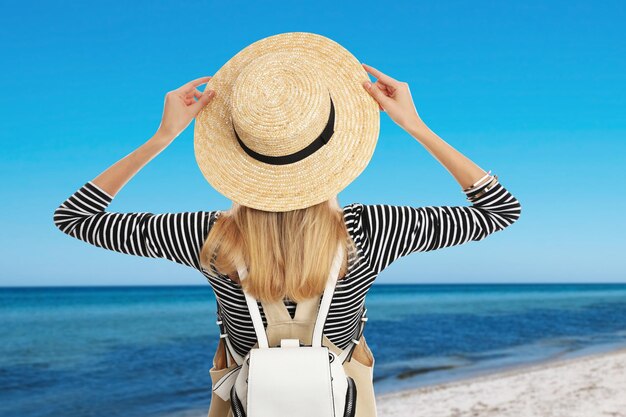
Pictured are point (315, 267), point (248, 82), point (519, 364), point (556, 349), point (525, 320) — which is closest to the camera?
point (315, 267)

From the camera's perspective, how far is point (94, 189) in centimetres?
172

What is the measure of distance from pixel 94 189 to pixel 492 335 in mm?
16517

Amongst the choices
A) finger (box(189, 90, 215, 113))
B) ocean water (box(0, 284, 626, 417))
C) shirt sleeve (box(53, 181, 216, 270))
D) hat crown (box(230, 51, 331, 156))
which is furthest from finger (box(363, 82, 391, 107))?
ocean water (box(0, 284, 626, 417))

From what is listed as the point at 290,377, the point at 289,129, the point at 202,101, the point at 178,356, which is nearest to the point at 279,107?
the point at 289,129

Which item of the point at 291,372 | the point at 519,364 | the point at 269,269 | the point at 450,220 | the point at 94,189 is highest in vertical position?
the point at 94,189

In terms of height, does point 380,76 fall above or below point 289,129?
above

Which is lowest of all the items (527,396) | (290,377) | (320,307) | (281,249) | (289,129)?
(527,396)

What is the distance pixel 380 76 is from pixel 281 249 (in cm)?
56

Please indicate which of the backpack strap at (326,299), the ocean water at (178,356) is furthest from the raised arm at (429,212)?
the ocean water at (178,356)

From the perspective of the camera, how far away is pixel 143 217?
1.62 metres

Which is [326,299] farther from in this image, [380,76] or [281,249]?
[380,76]

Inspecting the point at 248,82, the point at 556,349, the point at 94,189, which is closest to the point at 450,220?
the point at 248,82

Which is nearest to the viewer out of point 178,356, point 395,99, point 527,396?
point 395,99

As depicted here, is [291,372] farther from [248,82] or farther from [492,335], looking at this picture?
[492,335]
